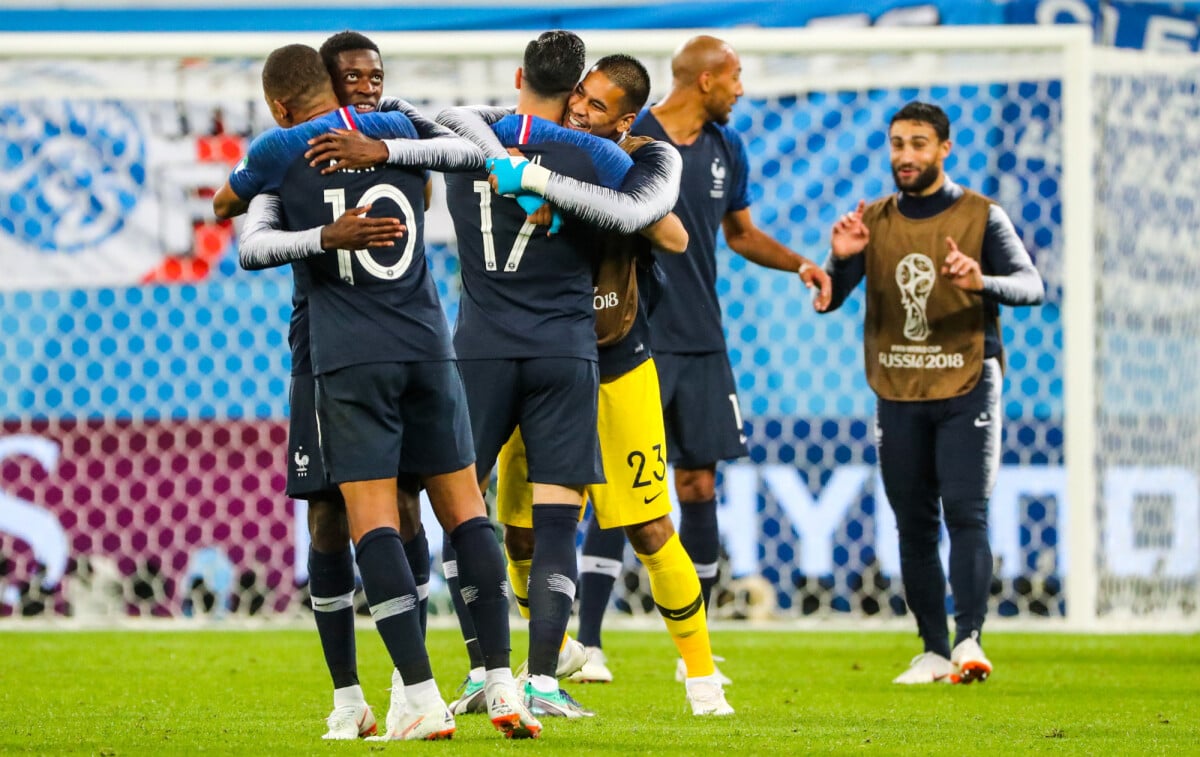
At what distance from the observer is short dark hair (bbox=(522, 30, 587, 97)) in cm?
393

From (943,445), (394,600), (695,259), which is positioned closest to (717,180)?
(695,259)

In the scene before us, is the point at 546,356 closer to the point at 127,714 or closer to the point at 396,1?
the point at 127,714

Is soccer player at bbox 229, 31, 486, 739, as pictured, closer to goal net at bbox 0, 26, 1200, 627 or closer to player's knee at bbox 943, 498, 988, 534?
player's knee at bbox 943, 498, 988, 534

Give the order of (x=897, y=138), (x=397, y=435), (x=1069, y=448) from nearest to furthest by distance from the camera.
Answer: (x=397, y=435) < (x=897, y=138) < (x=1069, y=448)

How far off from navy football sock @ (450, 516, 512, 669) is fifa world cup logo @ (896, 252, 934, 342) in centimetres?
213

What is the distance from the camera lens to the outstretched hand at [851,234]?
17.4ft

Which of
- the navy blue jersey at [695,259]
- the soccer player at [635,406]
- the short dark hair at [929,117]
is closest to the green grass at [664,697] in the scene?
the soccer player at [635,406]

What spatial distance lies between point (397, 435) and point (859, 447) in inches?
161

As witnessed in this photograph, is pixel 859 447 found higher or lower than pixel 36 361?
lower

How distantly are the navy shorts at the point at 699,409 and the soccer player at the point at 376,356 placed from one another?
1.72 meters

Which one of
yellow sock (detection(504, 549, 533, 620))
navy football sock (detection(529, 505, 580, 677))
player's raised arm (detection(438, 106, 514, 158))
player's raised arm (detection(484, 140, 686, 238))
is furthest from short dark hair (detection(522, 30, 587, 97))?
yellow sock (detection(504, 549, 533, 620))

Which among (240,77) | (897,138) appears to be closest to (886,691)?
(897,138)

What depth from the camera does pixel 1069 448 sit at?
724 cm

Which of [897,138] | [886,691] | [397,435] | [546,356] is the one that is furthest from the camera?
[897,138]
